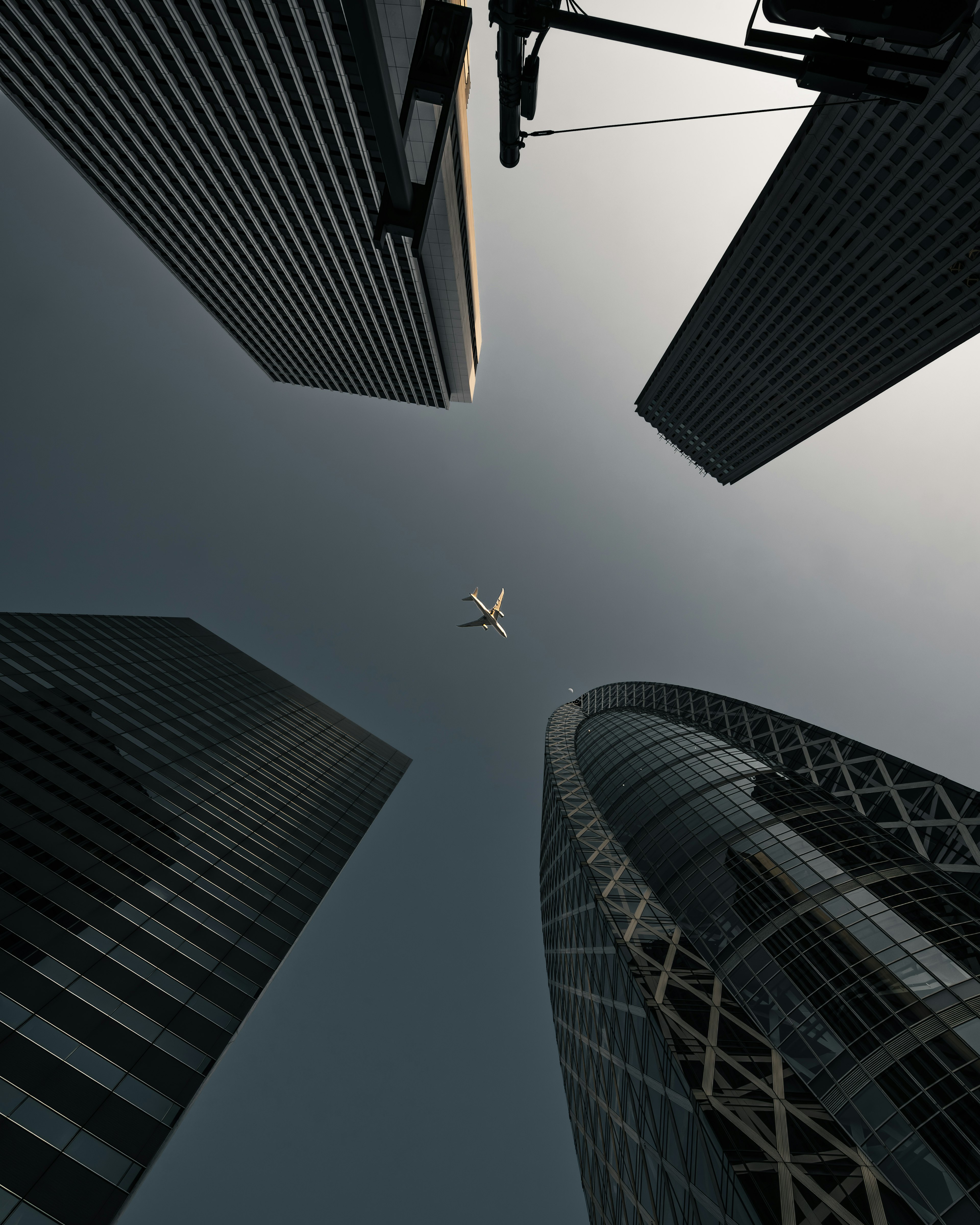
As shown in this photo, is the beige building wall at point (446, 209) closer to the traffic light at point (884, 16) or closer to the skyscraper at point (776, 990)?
the traffic light at point (884, 16)

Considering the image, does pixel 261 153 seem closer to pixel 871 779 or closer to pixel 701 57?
pixel 701 57

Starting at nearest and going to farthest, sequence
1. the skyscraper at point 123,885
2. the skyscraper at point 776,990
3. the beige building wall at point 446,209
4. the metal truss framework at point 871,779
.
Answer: the skyscraper at point 776,990 < the skyscraper at point 123,885 < the metal truss framework at point 871,779 < the beige building wall at point 446,209

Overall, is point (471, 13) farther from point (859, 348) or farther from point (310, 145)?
point (859, 348)

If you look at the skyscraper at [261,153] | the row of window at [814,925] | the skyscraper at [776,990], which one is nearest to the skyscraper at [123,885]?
the skyscraper at [776,990]

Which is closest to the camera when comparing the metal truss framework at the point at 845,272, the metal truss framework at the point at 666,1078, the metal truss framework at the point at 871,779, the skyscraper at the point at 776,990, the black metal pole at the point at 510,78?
the black metal pole at the point at 510,78

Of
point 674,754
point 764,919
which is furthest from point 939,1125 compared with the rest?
point 674,754
